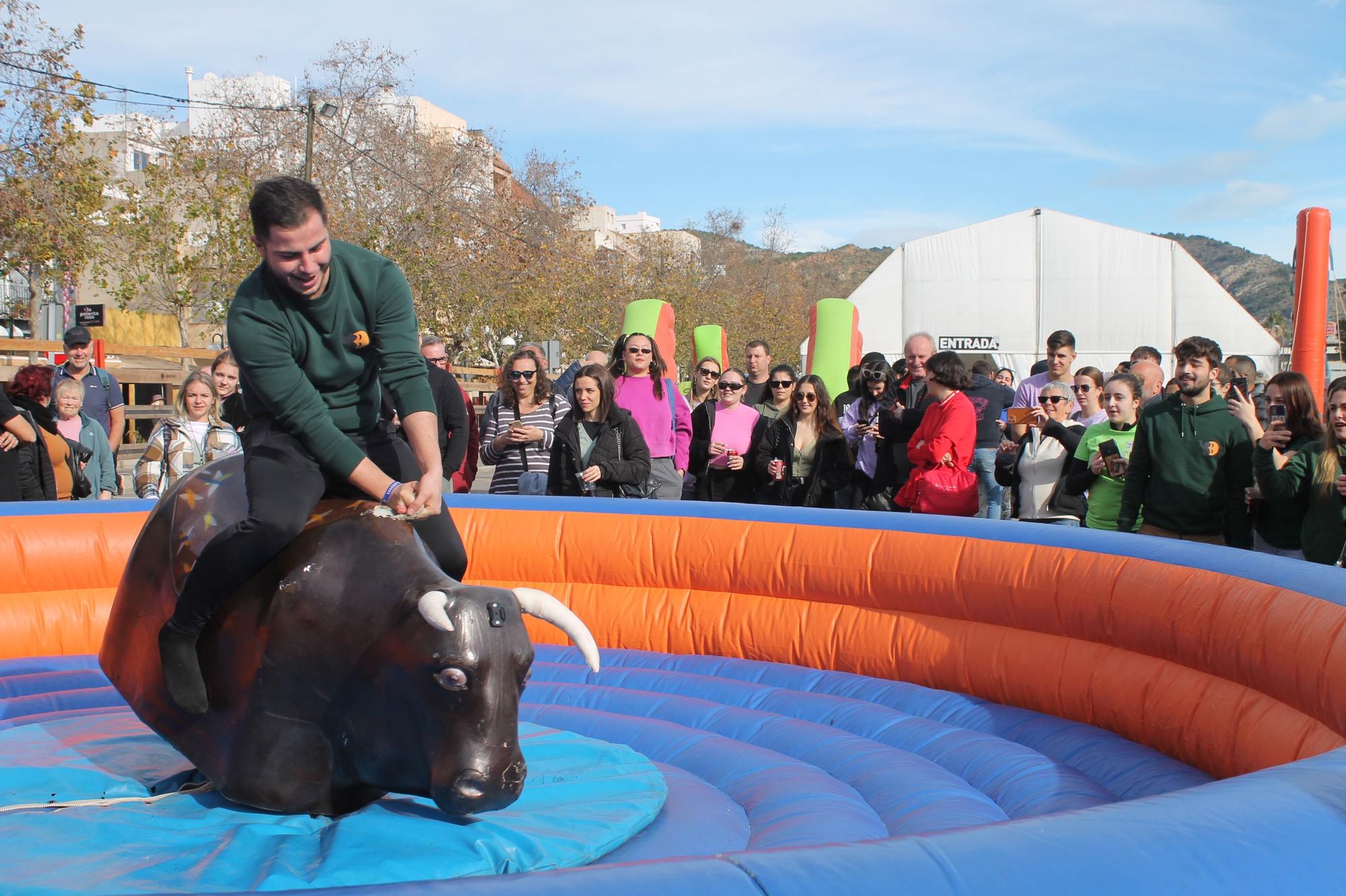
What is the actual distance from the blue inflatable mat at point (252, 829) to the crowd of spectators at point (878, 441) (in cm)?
295

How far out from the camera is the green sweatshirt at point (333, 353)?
3607 mm

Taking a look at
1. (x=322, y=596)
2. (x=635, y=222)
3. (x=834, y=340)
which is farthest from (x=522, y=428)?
(x=635, y=222)

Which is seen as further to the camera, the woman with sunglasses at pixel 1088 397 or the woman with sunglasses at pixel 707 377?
the woman with sunglasses at pixel 707 377

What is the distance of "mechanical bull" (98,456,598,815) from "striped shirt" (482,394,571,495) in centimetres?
412

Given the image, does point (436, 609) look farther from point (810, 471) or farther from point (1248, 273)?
point (1248, 273)

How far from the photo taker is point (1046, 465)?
748 centimetres

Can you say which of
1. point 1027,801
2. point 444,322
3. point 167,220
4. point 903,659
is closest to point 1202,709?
point 1027,801

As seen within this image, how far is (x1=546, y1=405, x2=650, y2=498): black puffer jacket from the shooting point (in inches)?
296

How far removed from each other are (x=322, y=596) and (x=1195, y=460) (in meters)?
4.58

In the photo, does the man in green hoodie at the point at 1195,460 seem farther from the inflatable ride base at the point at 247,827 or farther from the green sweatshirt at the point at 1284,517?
the inflatable ride base at the point at 247,827

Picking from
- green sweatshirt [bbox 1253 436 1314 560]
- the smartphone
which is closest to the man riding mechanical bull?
green sweatshirt [bbox 1253 436 1314 560]

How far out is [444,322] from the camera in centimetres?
3659

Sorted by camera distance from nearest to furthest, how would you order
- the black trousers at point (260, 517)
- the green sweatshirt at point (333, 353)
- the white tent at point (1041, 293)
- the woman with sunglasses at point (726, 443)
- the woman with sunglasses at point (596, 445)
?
the black trousers at point (260, 517)
the green sweatshirt at point (333, 353)
the woman with sunglasses at point (596, 445)
the woman with sunglasses at point (726, 443)
the white tent at point (1041, 293)

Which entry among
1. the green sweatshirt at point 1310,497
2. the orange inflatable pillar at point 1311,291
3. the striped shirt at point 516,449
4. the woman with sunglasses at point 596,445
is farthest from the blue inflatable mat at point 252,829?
the orange inflatable pillar at point 1311,291
